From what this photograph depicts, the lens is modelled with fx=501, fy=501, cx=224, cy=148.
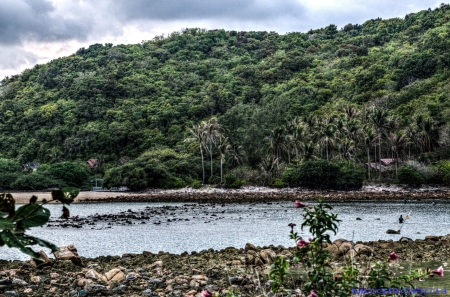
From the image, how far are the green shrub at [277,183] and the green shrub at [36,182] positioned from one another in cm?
3604

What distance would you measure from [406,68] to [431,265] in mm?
108255

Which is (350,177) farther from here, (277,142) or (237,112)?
(237,112)

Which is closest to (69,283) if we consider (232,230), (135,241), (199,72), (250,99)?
(135,241)

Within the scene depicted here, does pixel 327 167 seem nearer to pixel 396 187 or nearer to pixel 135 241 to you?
pixel 396 187

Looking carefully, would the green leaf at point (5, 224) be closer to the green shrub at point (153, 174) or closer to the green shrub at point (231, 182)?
the green shrub at point (231, 182)

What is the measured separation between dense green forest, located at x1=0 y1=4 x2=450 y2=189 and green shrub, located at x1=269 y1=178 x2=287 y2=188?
0.23 m

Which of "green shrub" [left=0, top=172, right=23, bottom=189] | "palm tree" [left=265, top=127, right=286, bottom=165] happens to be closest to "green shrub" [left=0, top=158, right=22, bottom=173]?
"green shrub" [left=0, top=172, right=23, bottom=189]

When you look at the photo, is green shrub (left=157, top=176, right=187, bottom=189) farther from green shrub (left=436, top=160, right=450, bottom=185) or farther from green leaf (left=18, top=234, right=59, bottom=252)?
green leaf (left=18, top=234, right=59, bottom=252)

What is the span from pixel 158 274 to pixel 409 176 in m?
64.7

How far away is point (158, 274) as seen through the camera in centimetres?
1462

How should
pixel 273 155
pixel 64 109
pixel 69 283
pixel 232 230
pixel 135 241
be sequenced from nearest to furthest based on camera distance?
pixel 69 283 → pixel 135 241 → pixel 232 230 → pixel 273 155 → pixel 64 109

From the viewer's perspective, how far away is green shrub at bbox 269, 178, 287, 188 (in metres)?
79.0

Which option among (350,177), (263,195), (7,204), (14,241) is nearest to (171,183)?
(263,195)

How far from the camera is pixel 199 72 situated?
542 feet
